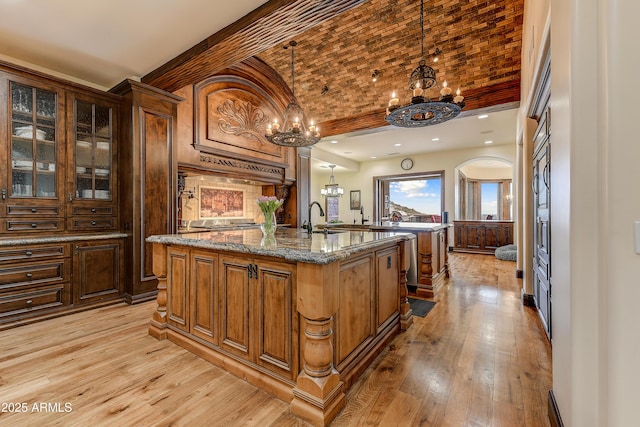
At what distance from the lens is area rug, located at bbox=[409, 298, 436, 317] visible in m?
3.19

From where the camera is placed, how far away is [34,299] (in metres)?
2.95

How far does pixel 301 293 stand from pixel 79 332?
2.56 metres

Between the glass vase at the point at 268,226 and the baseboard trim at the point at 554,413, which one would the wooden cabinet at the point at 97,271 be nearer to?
the glass vase at the point at 268,226

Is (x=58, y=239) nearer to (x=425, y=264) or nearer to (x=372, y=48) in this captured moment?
(x=425, y=264)

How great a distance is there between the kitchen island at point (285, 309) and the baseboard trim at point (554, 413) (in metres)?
1.06

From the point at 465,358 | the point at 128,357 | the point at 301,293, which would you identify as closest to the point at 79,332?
the point at 128,357

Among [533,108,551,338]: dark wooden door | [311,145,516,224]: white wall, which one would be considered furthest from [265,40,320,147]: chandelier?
[311,145,516,224]: white wall

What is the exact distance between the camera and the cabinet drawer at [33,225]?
2.87m

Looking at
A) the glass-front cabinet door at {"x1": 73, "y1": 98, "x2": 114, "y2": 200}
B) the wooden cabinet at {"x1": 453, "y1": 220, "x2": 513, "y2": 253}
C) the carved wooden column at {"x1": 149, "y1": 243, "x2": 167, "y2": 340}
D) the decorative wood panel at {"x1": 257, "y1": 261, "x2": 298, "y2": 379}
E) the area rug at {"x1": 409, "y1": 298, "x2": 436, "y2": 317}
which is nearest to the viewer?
the decorative wood panel at {"x1": 257, "y1": 261, "x2": 298, "y2": 379}

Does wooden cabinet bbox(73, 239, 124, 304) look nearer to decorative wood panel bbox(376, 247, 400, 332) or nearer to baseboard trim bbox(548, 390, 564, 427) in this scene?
decorative wood panel bbox(376, 247, 400, 332)

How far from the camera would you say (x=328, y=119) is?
577 cm

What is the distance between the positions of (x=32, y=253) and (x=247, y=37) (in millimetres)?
3160

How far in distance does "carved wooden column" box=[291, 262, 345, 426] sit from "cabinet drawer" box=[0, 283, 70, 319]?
3115 millimetres

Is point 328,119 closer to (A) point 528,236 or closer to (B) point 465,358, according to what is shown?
(A) point 528,236
